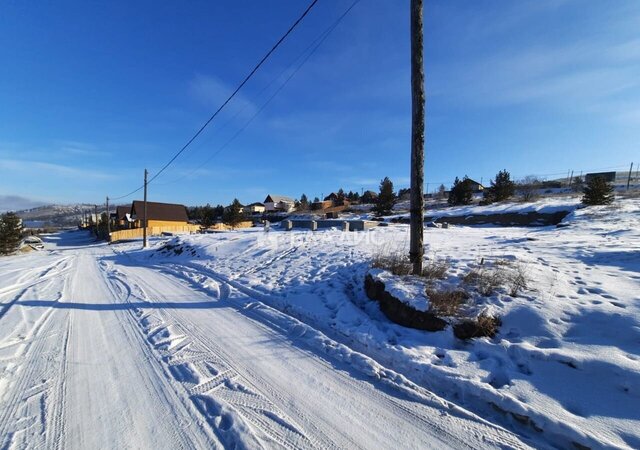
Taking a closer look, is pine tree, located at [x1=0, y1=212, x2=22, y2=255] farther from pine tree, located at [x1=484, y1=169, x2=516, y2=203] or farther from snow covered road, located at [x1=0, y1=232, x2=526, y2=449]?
pine tree, located at [x1=484, y1=169, x2=516, y2=203]

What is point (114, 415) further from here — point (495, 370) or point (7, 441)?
point (495, 370)

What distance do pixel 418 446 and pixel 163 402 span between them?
8.94 ft

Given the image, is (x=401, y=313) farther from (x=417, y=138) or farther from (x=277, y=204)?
(x=277, y=204)

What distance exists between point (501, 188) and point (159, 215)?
55241 millimetres

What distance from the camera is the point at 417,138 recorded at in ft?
20.8

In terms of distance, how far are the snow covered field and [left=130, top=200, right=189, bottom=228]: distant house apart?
5081 centimetres

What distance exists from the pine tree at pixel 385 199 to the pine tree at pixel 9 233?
4473 cm

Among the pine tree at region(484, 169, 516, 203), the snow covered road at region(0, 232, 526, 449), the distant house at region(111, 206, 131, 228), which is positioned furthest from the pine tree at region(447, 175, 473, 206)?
the distant house at region(111, 206, 131, 228)

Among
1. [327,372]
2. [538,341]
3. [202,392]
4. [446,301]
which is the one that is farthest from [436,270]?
[202,392]

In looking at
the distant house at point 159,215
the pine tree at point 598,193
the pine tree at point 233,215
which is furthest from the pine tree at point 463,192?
the distant house at point 159,215

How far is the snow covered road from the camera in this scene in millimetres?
2781

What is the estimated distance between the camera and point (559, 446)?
267 cm

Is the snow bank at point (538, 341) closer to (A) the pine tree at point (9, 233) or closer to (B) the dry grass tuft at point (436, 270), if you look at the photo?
(B) the dry grass tuft at point (436, 270)

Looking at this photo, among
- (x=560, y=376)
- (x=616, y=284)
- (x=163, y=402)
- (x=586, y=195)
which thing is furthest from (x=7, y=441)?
(x=586, y=195)
